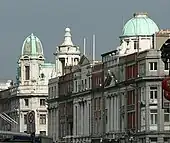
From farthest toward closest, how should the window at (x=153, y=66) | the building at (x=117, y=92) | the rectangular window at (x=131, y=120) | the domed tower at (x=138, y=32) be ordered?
1. the domed tower at (x=138, y=32)
2. the rectangular window at (x=131, y=120)
3. the building at (x=117, y=92)
4. the window at (x=153, y=66)

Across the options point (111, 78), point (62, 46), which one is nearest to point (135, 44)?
point (111, 78)

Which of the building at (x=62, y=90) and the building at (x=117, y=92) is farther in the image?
the building at (x=62, y=90)

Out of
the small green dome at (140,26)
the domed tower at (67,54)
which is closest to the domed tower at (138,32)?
the small green dome at (140,26)

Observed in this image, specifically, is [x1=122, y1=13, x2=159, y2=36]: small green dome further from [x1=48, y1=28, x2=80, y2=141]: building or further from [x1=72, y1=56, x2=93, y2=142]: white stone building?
[x1=48, y1=28, x2=80, y2=141]: building

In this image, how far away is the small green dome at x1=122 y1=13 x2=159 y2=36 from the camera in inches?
6373

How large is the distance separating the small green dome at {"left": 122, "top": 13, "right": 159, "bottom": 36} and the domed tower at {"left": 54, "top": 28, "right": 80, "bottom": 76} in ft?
92.2

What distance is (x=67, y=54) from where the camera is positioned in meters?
192

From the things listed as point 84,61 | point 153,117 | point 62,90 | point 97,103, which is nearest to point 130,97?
point 153,117

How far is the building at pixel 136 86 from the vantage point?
139625mm

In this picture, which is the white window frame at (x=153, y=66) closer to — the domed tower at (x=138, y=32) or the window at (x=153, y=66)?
the window at (x=153, y=66)

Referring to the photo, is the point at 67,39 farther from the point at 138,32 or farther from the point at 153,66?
the point at 153,66

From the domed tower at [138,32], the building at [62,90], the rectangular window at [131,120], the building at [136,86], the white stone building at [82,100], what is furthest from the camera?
the building at [62,90]

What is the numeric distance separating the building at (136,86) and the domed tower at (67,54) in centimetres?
2845

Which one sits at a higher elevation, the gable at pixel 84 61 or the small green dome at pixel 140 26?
the small green dome at pixel 140 26
